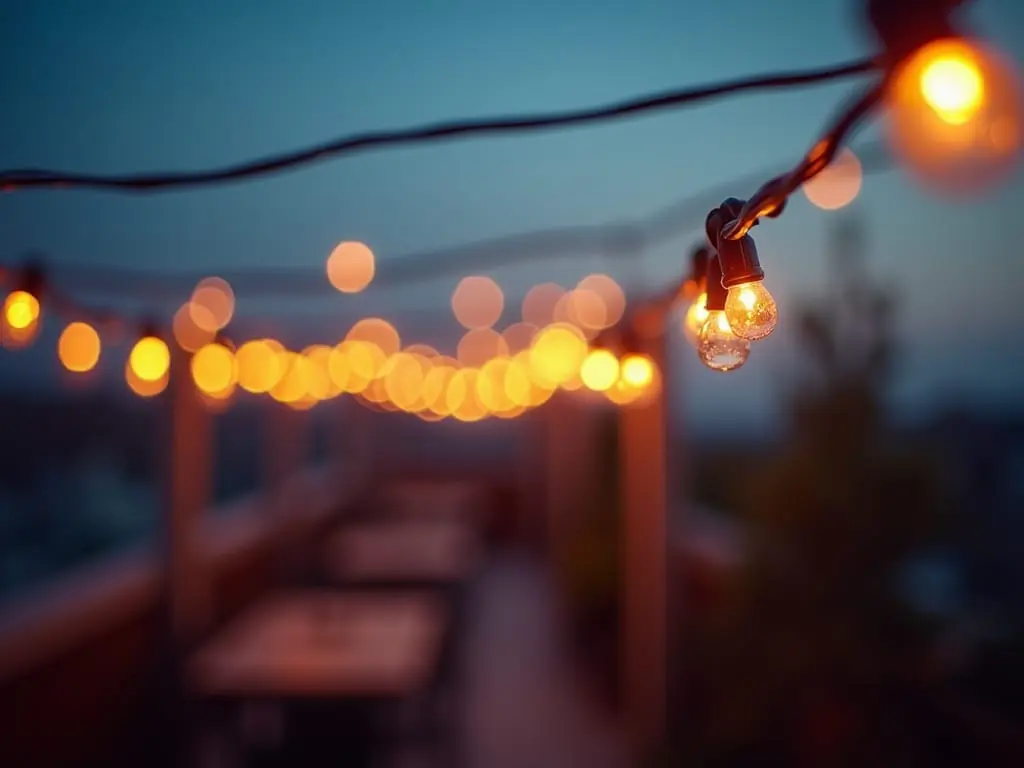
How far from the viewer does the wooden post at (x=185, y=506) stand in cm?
494

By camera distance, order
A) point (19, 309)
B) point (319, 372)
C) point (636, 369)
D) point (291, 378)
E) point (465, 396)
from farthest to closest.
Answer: point (465, 396) → point (319, 372) → point (291, 378) → point (636, 369) → point (19, 309)

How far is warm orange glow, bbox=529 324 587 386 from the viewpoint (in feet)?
18.3

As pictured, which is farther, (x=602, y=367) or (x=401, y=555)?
(x=401, y=555)

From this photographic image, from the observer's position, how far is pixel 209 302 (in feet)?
15.6

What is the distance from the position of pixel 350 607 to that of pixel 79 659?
4.90 ft

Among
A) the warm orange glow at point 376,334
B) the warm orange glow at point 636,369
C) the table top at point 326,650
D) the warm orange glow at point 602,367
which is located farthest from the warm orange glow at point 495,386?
the warm orange glow at point 636,369

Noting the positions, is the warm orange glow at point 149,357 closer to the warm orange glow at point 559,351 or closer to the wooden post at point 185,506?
the wooden post at point 185,506

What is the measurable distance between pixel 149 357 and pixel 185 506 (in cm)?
270

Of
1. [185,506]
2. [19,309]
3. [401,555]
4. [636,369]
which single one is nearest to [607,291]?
[401,555]

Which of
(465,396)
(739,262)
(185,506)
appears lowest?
(185,506)

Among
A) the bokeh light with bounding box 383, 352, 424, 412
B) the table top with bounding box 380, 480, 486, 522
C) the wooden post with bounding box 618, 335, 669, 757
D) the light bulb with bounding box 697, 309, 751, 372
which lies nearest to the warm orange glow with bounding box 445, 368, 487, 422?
the bokeh light with bounding box 383, 352, 424, 412

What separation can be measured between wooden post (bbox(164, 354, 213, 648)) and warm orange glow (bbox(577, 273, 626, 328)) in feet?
7.94

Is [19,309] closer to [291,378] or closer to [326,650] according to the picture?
[326,650]

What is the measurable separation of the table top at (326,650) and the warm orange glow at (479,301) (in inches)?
103
